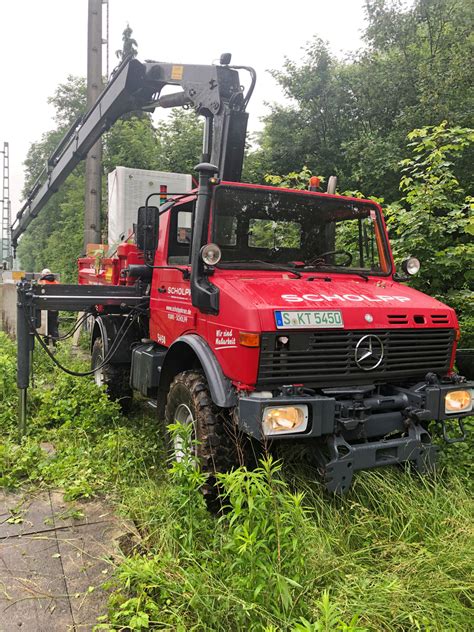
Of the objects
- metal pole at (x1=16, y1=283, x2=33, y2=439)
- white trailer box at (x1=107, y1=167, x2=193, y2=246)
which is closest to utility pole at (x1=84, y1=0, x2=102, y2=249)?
white trailer box at (x1=107, y1=167, x2=193, y2=246)

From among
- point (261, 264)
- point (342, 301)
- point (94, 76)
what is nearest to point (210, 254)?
point (261, 264)

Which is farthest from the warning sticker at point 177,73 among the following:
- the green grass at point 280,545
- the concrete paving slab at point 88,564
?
the concrete paving slab at point 88,564

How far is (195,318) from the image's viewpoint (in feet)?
12.6

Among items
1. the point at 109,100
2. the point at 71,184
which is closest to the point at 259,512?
the point at 109,100

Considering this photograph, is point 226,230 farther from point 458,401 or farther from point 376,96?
point 376,96

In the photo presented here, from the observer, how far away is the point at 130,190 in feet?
26.3

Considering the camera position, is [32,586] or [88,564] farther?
[88,564]

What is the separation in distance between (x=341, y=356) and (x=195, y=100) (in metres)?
3.51

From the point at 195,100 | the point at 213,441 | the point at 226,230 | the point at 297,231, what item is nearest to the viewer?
the point at 213,441

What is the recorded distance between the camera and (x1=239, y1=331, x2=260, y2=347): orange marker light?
2.98 metres

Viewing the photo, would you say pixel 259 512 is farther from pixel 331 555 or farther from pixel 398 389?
pixel 398 389

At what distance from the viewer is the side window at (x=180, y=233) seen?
433 cm

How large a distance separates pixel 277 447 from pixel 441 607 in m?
1.44

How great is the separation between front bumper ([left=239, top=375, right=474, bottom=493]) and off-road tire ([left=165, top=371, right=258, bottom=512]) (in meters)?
0.36
